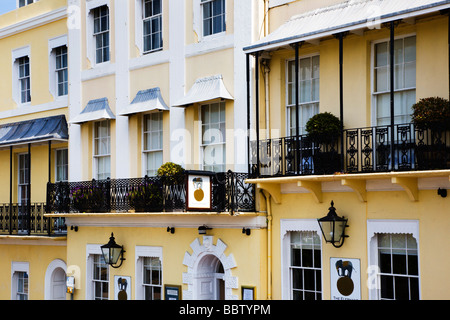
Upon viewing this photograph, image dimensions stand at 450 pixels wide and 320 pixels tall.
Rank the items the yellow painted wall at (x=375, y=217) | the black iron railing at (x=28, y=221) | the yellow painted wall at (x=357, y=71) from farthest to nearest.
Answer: the black iron railing at (x=28, y=221)
the yellow painted wall at (x=357, y=71)
the yellow painted wall at (x=375, y=217)

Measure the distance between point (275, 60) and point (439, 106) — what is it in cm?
425

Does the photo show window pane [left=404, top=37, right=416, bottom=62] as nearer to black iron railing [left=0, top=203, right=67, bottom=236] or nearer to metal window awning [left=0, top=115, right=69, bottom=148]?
metal window awning [left=0, top=115, right=69, bottom=148]

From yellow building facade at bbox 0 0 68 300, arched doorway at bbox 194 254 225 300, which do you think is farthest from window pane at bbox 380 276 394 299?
yellow building facade at bbox 0 0 68 300

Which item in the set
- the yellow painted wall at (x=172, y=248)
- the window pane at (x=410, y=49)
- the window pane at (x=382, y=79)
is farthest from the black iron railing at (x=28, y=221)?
the window pane at (x=410, y=49)

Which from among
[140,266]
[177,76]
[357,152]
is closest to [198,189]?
[177,76]

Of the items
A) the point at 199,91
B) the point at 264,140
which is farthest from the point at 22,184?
the point at 264,140

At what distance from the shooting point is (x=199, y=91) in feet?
54.5

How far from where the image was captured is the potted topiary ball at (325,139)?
→ 45.2ft

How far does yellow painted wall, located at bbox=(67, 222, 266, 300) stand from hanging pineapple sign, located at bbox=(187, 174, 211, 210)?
103cm

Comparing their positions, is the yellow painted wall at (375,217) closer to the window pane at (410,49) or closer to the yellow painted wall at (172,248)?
the yellow painted wall at (172,248)

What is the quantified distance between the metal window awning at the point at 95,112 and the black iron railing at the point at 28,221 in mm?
2963

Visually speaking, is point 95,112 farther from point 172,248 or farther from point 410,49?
point 410,49

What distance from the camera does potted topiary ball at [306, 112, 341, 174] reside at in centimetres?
1377

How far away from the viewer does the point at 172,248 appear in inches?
682
